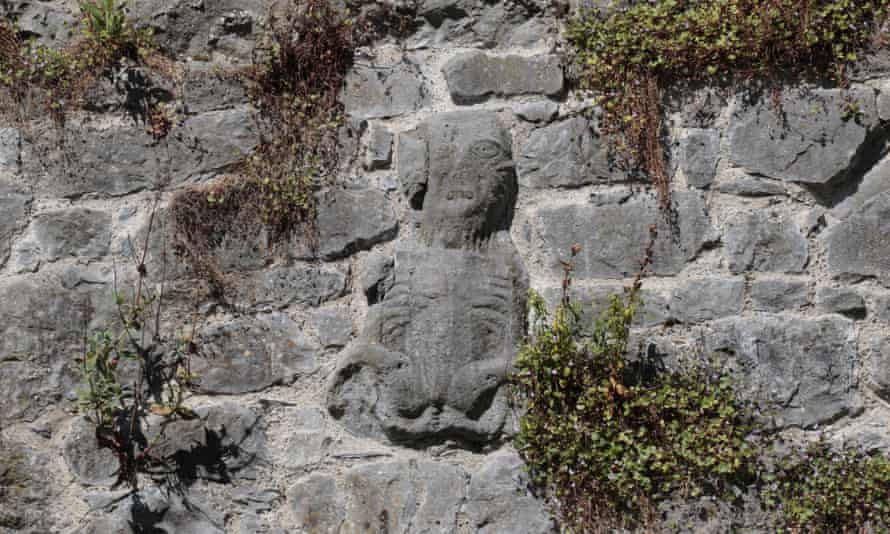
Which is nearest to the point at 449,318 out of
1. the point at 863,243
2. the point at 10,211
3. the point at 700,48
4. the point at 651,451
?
the point at 651,451

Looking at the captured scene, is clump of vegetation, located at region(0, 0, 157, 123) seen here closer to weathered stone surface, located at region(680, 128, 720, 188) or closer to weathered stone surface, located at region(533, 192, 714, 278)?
weathered stone surface, located at region(533, 192, 714, 278)

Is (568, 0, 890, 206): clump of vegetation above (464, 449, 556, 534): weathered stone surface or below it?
above

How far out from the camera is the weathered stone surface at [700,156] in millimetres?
3529

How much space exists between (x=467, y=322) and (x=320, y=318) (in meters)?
0.56

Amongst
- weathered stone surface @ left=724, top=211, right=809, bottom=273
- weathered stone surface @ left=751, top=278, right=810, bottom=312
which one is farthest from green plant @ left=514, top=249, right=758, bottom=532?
weathered stone surface @ left=724, top=211, right=809, bottom=273

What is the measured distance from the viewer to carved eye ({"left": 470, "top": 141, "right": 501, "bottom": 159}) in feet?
11.5

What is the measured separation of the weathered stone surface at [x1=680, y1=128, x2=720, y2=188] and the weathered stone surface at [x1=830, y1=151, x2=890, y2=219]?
47 cm

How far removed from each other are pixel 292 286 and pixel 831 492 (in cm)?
204

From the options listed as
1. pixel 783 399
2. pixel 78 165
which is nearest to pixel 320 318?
pixel 78 165

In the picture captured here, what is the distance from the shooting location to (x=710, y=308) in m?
3.45

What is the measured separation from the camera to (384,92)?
12.1 ft

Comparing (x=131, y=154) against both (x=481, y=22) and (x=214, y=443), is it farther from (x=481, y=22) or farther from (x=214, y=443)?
(x=481, y=22)

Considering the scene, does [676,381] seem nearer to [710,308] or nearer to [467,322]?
[710,308]

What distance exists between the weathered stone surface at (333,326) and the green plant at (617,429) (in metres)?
0.65
